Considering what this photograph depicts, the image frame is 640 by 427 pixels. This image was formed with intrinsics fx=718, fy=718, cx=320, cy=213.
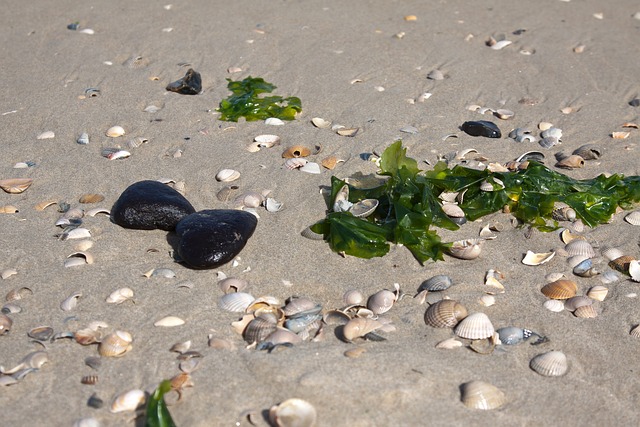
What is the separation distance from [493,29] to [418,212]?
144 inches

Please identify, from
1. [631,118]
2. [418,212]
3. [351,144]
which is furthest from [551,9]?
[418,212]

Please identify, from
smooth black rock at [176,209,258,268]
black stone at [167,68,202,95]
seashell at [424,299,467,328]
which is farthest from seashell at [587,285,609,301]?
black stone at [167,68,202,95]

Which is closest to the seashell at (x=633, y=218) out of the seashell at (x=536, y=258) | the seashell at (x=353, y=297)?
the seashell at (x=536, y=258)

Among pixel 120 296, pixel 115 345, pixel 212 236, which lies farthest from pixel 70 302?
pixel 212 236

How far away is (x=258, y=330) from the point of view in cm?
310

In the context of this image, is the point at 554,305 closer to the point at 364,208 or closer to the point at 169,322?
the point at 364,208

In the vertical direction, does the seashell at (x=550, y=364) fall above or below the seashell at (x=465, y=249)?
above

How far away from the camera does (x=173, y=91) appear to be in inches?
224

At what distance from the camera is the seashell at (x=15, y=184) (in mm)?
4352

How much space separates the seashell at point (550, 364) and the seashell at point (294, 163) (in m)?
2.08

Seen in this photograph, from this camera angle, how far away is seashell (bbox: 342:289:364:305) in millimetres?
3398

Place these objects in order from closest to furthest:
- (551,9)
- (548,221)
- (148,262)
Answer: (148,262), (548,221), (551,9)

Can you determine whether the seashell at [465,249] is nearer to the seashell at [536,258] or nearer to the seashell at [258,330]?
the seashell at [536,258]

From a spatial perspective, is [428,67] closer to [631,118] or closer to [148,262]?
[631,118]
